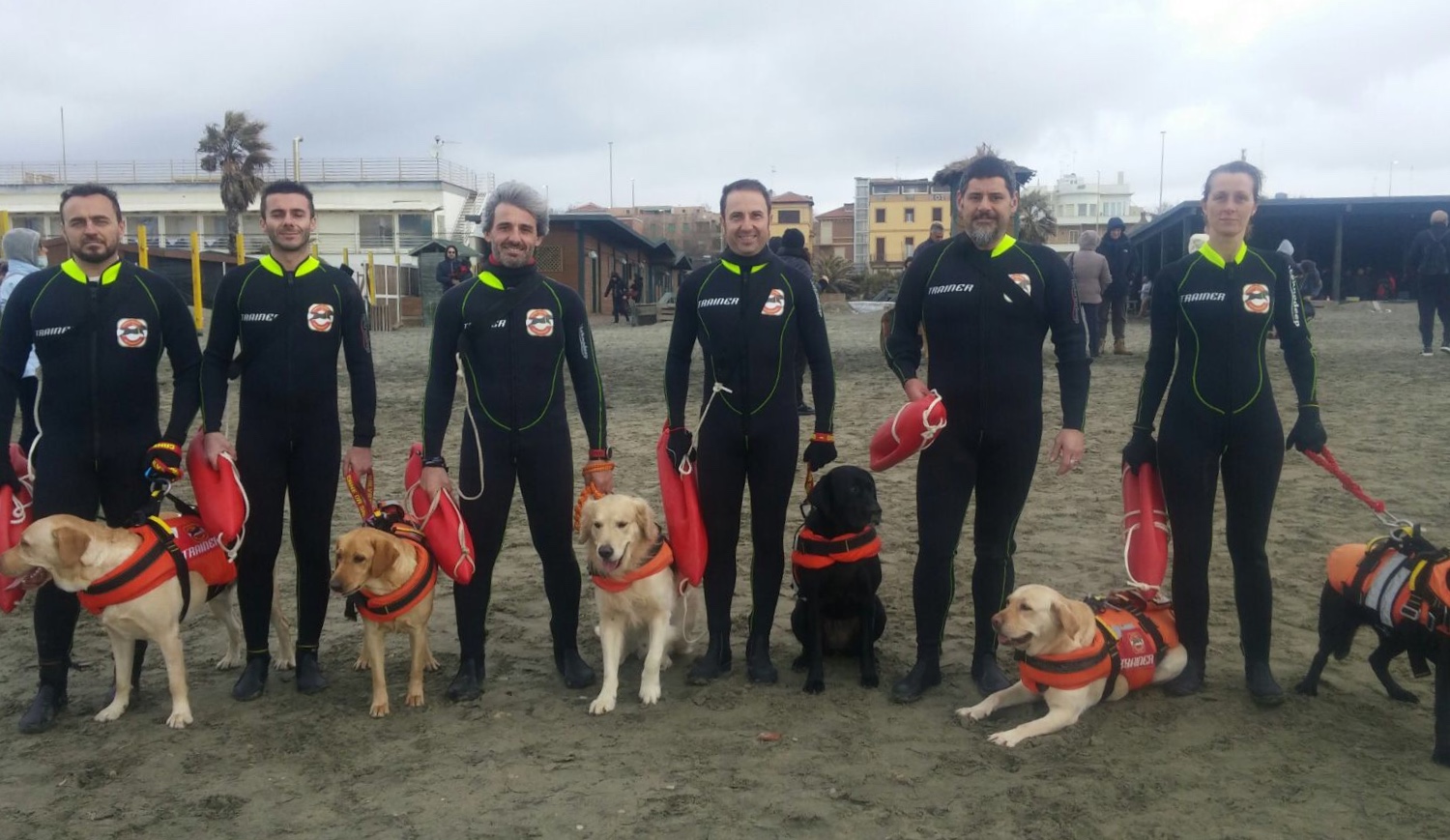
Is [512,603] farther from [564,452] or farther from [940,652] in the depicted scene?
[940,652]

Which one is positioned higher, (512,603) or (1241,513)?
(1241,513)

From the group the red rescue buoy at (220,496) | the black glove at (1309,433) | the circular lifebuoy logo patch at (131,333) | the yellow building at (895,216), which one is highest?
the yellow building at (895,216)

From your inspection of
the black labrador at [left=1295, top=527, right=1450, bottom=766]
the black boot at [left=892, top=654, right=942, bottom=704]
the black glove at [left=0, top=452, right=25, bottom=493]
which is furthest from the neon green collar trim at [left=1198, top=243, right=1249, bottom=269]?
the black glove at [left=0, top=452, right=25, bottom=493]

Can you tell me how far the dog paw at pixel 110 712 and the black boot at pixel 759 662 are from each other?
2.50 metres

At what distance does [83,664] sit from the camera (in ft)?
16.1

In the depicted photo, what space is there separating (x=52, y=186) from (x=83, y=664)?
57.8 meters

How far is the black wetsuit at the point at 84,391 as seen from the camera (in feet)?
13.8

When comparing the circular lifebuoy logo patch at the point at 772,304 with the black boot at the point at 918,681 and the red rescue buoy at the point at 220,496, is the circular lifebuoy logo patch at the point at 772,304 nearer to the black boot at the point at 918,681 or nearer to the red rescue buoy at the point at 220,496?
the black boot at the point at 918,681

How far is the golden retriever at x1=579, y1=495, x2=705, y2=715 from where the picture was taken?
432 centimetres

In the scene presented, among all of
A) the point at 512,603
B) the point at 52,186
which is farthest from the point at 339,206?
the point at 512,603

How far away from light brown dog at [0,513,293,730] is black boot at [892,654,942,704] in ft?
9.07

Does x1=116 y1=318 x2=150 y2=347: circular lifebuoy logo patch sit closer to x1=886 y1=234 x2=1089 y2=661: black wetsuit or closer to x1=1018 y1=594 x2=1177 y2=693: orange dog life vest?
x1=886 y1=234 x2=1089 y2=661: black wetsuit

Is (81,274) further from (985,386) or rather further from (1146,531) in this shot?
(1146,531)

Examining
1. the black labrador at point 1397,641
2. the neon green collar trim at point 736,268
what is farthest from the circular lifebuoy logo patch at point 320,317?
the black labrador at point 1397,641
